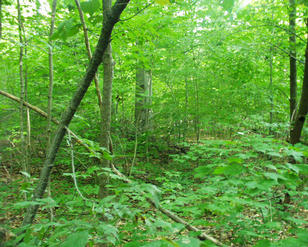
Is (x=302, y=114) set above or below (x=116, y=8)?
below

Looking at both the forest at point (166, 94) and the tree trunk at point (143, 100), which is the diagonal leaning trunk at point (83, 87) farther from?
the tree trunk at point (143, 100)

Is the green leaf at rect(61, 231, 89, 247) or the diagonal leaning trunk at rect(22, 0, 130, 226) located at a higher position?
the diagonal leaning trunk at rect(22, 0, 130, 226)

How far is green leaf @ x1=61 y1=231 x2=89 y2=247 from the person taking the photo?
29.4 inches

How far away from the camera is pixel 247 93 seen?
18.6ft

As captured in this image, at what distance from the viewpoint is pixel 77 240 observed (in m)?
0.77

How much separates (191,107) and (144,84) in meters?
1.88

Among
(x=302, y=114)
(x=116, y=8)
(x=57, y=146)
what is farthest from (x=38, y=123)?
(x=302, y=114)

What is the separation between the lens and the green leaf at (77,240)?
75cm

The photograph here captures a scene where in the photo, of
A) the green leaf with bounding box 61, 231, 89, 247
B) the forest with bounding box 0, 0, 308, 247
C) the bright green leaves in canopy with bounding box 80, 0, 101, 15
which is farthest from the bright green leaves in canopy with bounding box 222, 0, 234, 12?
the forest with bounding box 0, 0, 308, 247

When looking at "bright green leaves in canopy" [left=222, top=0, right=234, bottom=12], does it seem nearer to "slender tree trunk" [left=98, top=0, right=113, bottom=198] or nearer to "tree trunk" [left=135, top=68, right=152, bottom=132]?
"slender tree trunk" [left=98, top=0, right=113, bottom=198]

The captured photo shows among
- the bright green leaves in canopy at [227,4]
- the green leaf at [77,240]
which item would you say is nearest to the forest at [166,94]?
the bright green leaves in canopy at [227,4]

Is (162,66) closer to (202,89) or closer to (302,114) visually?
(202,89)

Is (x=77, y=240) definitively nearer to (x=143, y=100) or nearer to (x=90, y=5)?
(x=90, y=5)

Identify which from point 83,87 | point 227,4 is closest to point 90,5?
point 83,87
